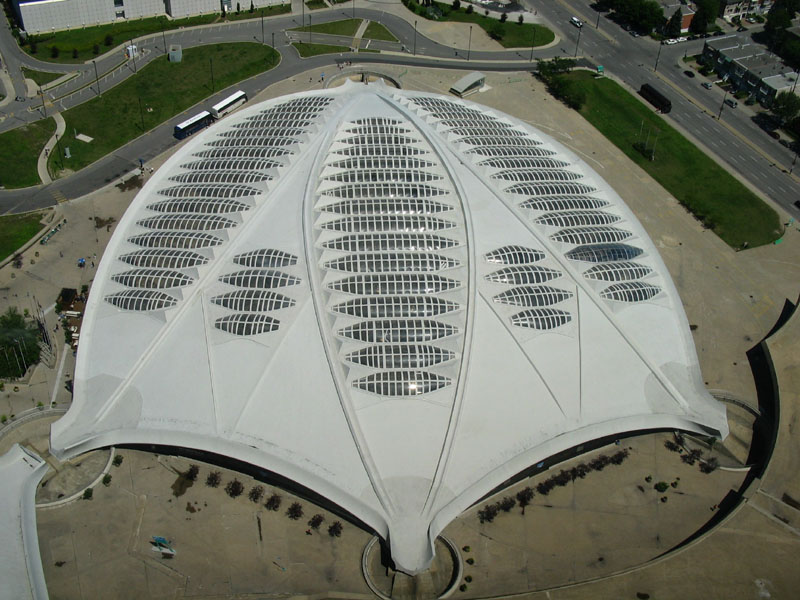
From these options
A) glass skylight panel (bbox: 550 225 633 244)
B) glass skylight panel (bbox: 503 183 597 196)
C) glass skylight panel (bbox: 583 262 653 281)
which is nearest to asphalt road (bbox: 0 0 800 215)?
glass skylight panel (bbox: 503 183 597 196)

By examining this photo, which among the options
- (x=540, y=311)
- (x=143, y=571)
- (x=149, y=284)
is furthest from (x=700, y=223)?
(x=143, y=571)

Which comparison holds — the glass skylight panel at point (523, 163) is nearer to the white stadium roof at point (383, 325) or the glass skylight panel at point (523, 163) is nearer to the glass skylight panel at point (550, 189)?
the white stadium roof at point (383, 325)

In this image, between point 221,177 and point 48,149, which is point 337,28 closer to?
point 48,149

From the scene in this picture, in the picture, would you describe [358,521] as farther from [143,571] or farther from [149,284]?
[149,284]

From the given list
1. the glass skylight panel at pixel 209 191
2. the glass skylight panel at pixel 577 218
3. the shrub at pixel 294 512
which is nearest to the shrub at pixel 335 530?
the shrub at pixel 294 512

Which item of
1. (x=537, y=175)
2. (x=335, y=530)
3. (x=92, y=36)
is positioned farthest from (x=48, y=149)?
(x=335, y=530)
